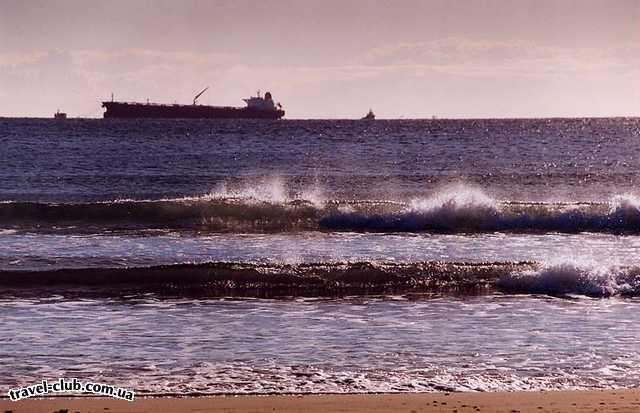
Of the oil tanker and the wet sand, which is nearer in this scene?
the wet sand

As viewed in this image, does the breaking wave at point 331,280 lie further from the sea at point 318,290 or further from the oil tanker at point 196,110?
the oil tanker at point 196,110

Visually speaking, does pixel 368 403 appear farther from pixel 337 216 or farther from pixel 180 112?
pixel 180 112

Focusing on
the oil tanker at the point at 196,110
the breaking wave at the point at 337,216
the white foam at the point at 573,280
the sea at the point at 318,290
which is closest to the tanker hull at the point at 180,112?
the oil tanker at the point at 196,110

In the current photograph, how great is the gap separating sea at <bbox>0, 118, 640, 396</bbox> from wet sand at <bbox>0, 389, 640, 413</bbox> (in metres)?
0.39

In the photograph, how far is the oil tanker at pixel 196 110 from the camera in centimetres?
16175

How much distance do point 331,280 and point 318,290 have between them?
0.93 m

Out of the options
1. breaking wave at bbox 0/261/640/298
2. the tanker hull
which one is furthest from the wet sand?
the tanker hull

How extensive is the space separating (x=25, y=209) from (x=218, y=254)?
12271 mm

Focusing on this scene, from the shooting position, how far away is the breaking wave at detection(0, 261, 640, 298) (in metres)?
19.6

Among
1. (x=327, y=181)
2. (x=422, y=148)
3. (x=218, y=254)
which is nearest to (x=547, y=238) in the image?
(x=218, y=254)

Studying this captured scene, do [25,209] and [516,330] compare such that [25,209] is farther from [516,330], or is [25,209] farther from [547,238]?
[516,330]

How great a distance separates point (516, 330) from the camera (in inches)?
605

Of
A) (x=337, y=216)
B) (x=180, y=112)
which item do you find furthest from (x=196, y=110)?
(x=337, y=216)

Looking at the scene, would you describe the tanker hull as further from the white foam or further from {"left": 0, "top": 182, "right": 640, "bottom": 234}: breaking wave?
the white foam
